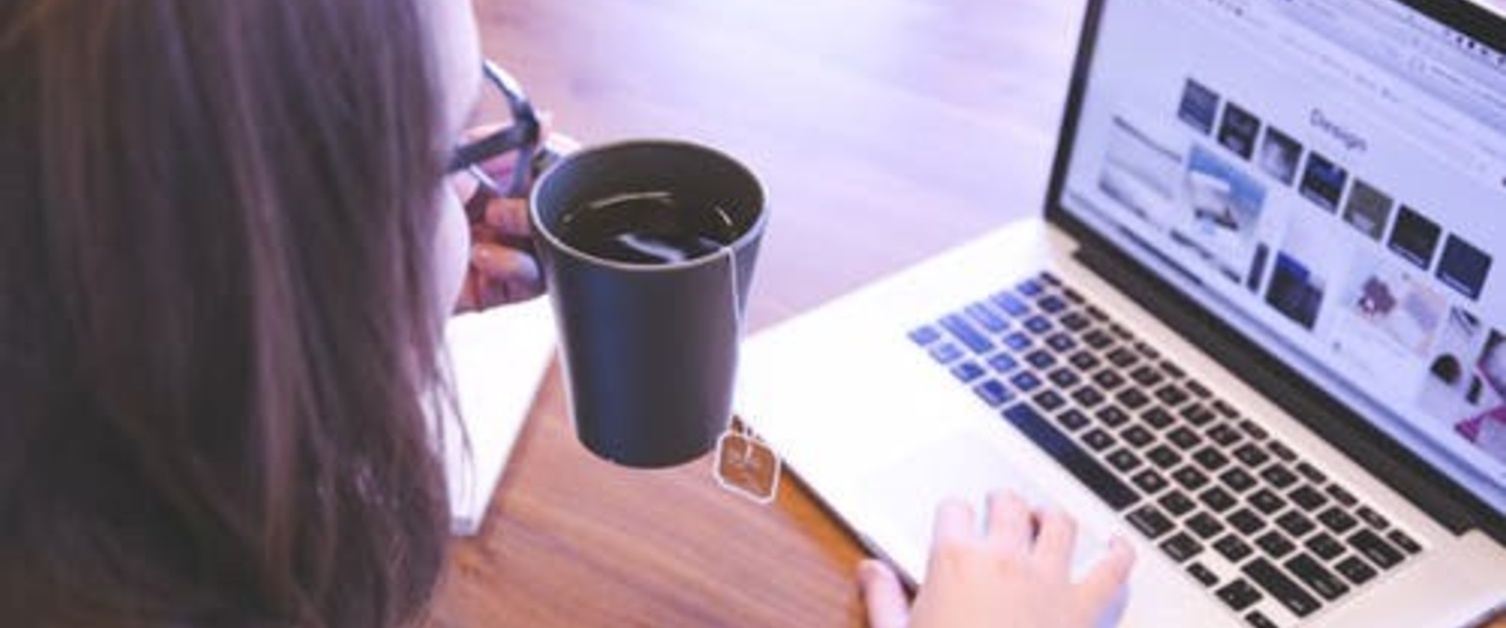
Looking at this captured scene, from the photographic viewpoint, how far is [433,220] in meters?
0.62

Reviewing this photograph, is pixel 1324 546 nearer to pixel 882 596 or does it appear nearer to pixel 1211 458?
pixel 1211 458

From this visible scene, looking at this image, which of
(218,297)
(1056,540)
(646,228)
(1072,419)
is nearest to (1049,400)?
(1072,419)

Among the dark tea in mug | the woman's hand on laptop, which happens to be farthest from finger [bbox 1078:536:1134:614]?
the dark tea in mug

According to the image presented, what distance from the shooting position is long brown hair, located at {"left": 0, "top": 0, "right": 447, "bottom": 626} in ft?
1.63

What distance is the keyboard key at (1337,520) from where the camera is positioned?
0.81 m

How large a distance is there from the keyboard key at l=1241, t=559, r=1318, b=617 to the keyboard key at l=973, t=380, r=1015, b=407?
16 centimetres

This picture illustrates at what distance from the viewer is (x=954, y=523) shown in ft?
2.57

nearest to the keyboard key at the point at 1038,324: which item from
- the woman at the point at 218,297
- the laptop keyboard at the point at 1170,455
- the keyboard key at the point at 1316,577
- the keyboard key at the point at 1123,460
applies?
the laptop keyboard at the point at 1170,455

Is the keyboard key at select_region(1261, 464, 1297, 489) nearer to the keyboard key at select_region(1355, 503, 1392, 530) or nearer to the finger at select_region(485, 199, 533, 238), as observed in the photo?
the keyboard key at select_region(1355, 503, 1392, 530)

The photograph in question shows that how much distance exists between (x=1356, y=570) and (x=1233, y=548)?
61 millimetres

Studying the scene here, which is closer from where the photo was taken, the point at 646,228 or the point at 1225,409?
the point at 646,228

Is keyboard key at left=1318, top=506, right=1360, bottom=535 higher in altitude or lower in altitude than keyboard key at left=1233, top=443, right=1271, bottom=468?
lower

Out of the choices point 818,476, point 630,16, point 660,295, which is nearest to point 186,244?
point 660,295

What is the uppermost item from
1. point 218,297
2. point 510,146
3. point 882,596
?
point 218,297
